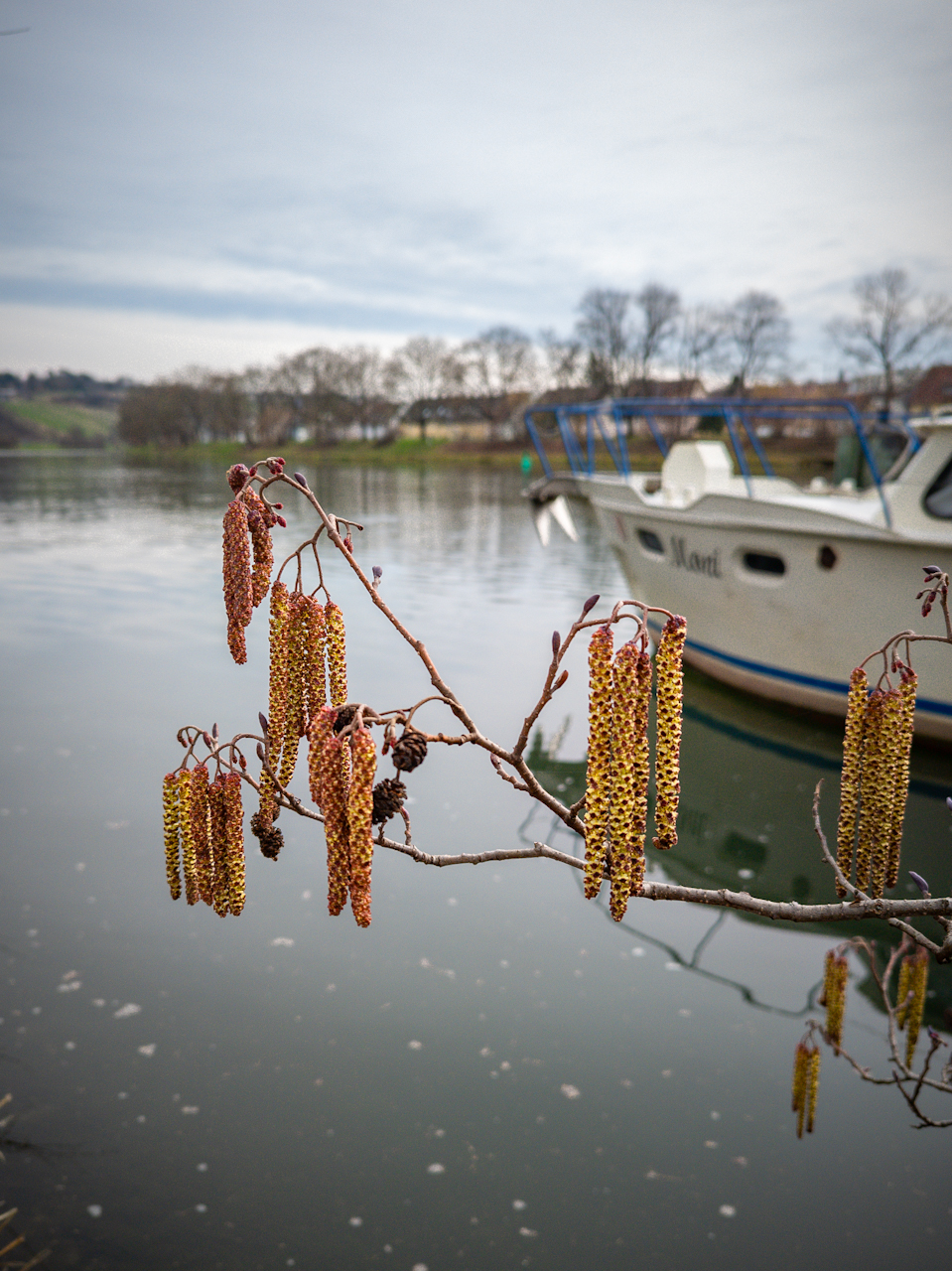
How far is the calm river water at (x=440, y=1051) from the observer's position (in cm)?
463

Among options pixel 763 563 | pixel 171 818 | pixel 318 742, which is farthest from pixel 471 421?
pixel 318 742

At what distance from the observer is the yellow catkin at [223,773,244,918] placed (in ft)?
6.41

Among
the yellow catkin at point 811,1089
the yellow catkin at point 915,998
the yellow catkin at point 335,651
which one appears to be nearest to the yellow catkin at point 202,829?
the yellow catkin at point 335,651

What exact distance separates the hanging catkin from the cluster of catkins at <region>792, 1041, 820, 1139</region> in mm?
2821

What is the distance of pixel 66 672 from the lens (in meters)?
14.4

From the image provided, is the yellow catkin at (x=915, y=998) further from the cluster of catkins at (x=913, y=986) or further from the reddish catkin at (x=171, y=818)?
the reddish catkin at (x=171, y=818)

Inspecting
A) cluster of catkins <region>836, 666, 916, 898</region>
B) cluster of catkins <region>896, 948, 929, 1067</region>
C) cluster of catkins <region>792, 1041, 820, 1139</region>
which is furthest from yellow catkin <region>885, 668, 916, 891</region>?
cluster of catkins <region>792, 1041, 820, 1139</region>

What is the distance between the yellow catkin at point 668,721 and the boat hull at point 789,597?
9.27 m

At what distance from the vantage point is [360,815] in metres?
1.36

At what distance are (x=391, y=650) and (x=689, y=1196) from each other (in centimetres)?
1142

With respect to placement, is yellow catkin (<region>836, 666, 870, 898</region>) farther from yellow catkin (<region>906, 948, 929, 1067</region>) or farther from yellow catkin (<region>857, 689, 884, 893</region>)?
yellow catkin (<region>906, 948, 929, 1067</region>)

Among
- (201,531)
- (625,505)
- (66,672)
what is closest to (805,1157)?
(625,505)

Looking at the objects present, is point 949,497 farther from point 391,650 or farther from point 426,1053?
point 391,650

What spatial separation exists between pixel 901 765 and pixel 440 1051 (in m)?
4.66
